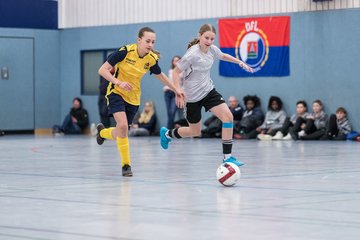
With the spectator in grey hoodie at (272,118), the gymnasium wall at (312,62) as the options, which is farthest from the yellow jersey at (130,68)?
the spectator in grey hoodie at (272,118)

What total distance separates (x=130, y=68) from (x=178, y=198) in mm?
3726

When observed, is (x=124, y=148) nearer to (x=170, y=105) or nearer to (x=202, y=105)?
(x=202, y=105)

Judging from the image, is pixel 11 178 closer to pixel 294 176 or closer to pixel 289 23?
pixel 294 176

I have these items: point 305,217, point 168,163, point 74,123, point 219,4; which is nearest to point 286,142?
point 219,4

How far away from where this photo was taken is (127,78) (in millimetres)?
13930

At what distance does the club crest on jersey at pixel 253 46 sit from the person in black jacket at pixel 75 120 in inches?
277

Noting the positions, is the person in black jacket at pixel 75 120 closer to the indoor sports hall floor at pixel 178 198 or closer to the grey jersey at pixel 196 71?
the indoor sports hall floor at pixel 178 198

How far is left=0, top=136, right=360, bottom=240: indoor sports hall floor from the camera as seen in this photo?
8.01 meters

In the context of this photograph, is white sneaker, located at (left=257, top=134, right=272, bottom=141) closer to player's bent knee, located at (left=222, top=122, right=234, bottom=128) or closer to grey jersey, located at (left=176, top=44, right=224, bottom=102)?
grey jersey, located at (left=176, top=44, right=224, bottom=102)

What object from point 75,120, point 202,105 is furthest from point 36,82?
point 202,105

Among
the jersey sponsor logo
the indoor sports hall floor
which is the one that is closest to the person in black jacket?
the indoor sports hall floor

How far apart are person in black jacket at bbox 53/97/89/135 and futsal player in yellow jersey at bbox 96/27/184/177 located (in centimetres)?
1898

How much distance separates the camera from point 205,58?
556 inches

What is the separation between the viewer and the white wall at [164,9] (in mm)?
27125
